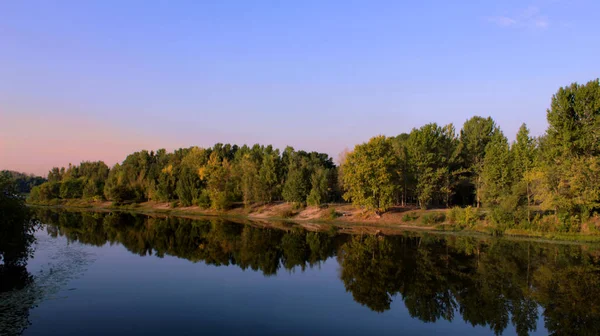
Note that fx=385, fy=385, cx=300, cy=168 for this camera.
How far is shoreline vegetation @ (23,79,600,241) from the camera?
42.7 meters

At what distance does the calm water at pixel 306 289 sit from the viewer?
1736cm

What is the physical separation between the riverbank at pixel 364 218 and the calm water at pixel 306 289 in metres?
5.34

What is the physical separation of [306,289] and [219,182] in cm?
6272

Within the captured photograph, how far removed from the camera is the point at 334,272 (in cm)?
2830

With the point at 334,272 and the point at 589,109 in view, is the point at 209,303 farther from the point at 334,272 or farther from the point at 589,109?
the point at 589,109

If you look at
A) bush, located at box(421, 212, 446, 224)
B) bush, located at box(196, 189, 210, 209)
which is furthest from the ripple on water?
bush, located at box(196, 189, 210, 209)

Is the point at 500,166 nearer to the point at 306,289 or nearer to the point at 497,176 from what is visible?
the point at 497,176

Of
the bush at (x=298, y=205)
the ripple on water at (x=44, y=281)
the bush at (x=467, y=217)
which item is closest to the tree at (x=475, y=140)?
the bush at (x=467, y=217)

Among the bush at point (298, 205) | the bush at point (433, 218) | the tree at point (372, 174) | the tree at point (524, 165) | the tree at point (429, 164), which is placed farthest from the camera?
the bush at point (298, 205)

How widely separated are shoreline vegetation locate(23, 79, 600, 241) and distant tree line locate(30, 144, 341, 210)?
0.26 m

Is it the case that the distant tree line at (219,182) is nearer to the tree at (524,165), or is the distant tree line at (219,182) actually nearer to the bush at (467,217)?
the bush at (467,217)

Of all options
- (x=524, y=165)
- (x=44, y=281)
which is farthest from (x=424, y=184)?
(x=44, y=281)

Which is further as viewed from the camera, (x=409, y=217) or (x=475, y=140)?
(x=475, y=140)

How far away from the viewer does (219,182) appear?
274ft
